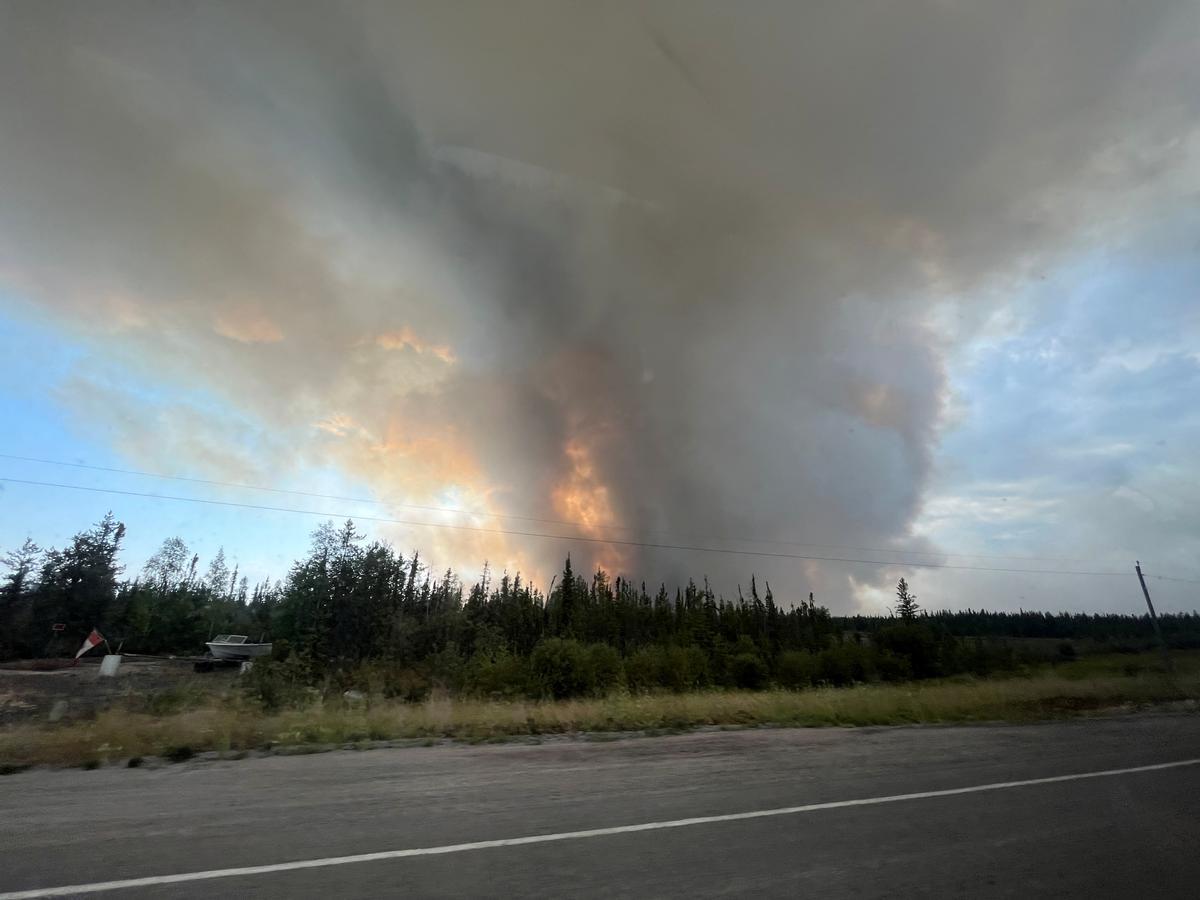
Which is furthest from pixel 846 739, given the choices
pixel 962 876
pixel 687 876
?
pixel 687 876

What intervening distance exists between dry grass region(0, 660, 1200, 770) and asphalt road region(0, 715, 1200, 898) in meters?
1.46

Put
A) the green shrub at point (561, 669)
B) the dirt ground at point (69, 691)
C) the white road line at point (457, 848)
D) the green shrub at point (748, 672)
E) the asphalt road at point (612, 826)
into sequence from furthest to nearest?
the green shrub at point (748, 672) → the green shrub at point (561, 669) → the dirt ground at point (69, 691) → the asphalt road at point (612, 826) → the white road line at point (457, 848)

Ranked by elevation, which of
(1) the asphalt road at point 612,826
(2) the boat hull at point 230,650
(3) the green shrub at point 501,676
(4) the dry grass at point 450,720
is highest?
(2) the boat hull at point 230,650

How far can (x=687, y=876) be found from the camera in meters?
4.99

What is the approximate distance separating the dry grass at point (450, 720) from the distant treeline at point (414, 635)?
225 inches

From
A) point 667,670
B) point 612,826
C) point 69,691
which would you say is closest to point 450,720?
point 612,826

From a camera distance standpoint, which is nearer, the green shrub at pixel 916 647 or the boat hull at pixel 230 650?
the boat hull at pixel 230 650

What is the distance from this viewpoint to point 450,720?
13977 millimetres

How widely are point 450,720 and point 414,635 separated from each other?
4133 centimetres

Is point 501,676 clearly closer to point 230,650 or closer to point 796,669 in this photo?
point 230,650

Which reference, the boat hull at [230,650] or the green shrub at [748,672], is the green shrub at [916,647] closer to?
the green shrub at [748,672]

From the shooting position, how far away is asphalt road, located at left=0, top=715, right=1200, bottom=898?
16.0 feet

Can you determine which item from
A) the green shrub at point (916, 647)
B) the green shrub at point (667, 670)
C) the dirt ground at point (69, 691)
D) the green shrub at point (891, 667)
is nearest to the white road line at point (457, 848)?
the dirt ground at point (69, 691)

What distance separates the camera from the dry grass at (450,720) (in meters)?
10.5
